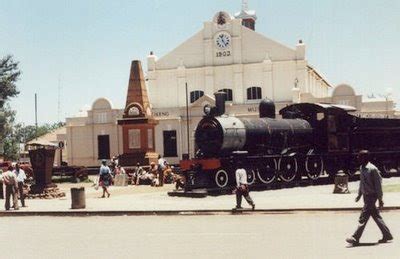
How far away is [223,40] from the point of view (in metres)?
60.8

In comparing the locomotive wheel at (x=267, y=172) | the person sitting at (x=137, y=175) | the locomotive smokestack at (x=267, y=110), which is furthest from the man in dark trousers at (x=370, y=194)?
the person sitting at (x=137, y=175)

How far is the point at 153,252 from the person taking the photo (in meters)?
11.0

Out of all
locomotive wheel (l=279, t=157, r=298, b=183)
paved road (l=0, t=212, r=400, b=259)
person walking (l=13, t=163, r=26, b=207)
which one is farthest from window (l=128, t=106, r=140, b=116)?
paved road (l=0, t=212, r=400, b=259)

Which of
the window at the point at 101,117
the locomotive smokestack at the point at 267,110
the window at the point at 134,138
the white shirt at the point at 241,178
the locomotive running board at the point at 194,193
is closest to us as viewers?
the white shirt at the point at 241,178

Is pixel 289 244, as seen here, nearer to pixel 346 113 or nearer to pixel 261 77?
pixel 346 113

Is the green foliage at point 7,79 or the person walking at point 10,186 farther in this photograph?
the green foliage at point 7,79

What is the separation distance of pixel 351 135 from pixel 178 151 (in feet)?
93.1

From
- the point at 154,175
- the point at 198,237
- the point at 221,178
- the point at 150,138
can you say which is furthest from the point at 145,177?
the point at 198,237

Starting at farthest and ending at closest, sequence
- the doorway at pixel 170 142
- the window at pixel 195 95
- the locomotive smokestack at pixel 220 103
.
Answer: the window at pixel 195 95
the doorway at pixel 170 142
the locomotive smokestack at pixel 220 103

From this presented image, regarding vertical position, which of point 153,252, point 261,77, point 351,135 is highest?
point 261,77

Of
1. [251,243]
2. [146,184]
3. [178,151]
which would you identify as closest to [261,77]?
[178,151]

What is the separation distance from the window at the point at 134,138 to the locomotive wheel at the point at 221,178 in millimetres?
17744

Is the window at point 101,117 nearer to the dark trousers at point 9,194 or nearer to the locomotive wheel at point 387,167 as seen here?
the locomotive wheel at point 387,167

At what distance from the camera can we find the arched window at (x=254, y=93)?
60053mm
